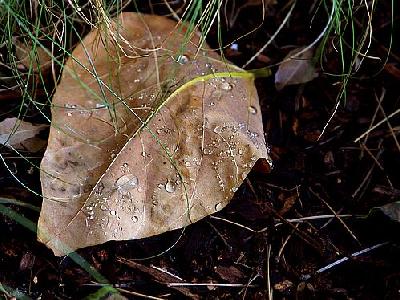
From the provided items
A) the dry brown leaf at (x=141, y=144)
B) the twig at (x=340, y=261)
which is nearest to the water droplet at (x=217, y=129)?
the dry brown leaf at (x=141, y=144)

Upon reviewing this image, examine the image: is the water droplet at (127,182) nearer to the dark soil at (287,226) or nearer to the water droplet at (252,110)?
the dark soil at (287,226)

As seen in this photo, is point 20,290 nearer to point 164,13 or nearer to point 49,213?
point 49,213

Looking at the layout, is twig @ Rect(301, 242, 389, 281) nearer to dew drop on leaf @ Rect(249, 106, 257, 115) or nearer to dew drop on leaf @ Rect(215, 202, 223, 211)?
dew drop on leaf @ Rect(215, 202, 223, 211)

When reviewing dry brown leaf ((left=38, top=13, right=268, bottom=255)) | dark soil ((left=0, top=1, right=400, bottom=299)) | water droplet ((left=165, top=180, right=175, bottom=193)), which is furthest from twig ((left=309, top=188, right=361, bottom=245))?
water droplet ((left=165, top=180, right=175, bottom=193))

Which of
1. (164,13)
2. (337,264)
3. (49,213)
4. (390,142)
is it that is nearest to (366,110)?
(390,142)

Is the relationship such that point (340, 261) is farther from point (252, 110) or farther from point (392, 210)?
point (252, 110)

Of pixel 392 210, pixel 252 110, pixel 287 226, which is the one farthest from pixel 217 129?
pixel 392 210
